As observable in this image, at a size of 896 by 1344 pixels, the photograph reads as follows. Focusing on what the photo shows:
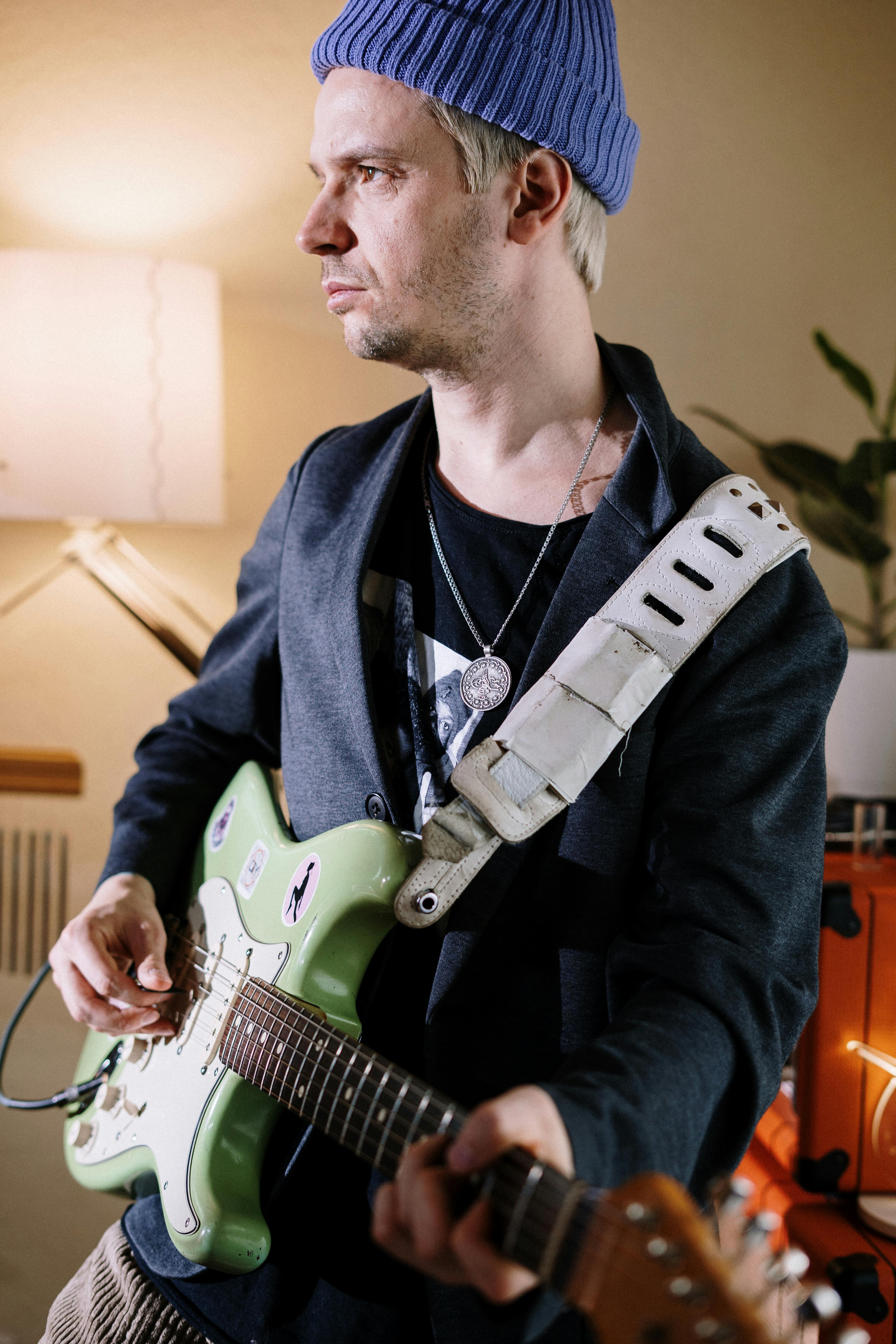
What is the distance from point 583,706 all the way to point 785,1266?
435 millimetres

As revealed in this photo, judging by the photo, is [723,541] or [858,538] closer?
[723,541]

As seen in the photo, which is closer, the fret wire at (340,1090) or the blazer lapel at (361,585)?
the fret wire at (340,1090)

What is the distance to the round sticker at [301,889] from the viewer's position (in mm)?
871

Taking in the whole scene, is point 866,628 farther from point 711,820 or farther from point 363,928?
point 363,928

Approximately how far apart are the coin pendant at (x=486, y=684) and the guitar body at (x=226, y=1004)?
0.16 metres

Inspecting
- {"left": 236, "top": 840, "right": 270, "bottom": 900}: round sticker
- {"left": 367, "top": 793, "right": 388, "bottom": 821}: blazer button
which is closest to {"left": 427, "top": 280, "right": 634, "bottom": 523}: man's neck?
{"left": 367, "top": 793, "right": 388, "bottom": 821}: blazer button

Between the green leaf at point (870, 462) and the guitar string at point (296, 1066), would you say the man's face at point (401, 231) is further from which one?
the green leaf at point (870, 462)

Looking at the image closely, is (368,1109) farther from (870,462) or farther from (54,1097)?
(870,462)

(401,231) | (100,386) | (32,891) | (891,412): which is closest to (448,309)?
(401,231)

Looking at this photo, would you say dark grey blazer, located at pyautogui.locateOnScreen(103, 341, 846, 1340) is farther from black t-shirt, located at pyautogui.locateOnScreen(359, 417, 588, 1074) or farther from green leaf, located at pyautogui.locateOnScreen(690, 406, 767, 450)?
green leaf, located at pyautogui.locateOnScreen(690, 406, 767, 450)

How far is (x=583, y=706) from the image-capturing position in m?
0.80

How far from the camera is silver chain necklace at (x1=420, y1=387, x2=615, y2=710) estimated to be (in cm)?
91

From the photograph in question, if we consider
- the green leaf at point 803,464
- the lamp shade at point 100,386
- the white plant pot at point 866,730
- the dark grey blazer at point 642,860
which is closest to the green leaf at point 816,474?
the green leaf at point 803,464

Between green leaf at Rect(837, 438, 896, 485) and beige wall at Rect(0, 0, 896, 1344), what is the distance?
25cm
